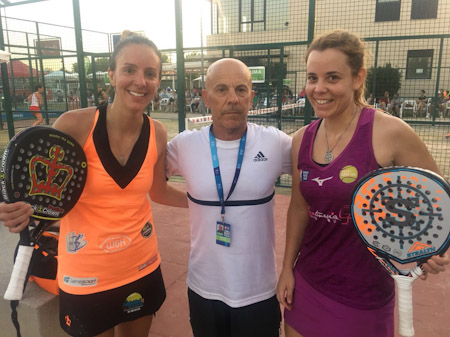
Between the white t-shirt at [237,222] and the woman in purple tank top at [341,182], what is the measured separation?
0.20 meters

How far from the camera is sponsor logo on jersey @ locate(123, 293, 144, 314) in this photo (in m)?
2.00

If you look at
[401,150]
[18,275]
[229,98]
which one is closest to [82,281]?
[18,275]

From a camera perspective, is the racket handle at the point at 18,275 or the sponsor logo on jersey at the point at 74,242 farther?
the sponsor logo on jersey at the point at 74,242

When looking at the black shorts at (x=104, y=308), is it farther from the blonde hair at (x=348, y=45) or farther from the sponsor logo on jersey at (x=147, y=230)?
the blonde hair at (x=348, y=45)

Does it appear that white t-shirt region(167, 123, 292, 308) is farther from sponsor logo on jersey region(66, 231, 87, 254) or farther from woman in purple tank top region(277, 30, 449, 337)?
sponsor logo on jersey region(66, 231, 87, 254)

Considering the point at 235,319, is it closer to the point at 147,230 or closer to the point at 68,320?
the point at 147,230

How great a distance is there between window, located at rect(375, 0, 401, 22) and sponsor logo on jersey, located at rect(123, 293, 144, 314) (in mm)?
22162

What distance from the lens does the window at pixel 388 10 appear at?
65.7 feet

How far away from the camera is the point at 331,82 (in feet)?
5.61

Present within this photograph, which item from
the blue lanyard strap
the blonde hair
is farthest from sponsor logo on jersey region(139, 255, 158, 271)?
the blonde hair

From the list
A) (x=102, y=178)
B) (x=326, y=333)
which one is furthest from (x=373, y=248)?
(x=102, y=178)

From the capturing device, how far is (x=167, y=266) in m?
3.89

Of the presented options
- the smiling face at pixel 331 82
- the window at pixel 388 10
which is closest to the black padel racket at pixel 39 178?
the smiling face at pixel 331 82

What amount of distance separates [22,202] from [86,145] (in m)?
0.43
